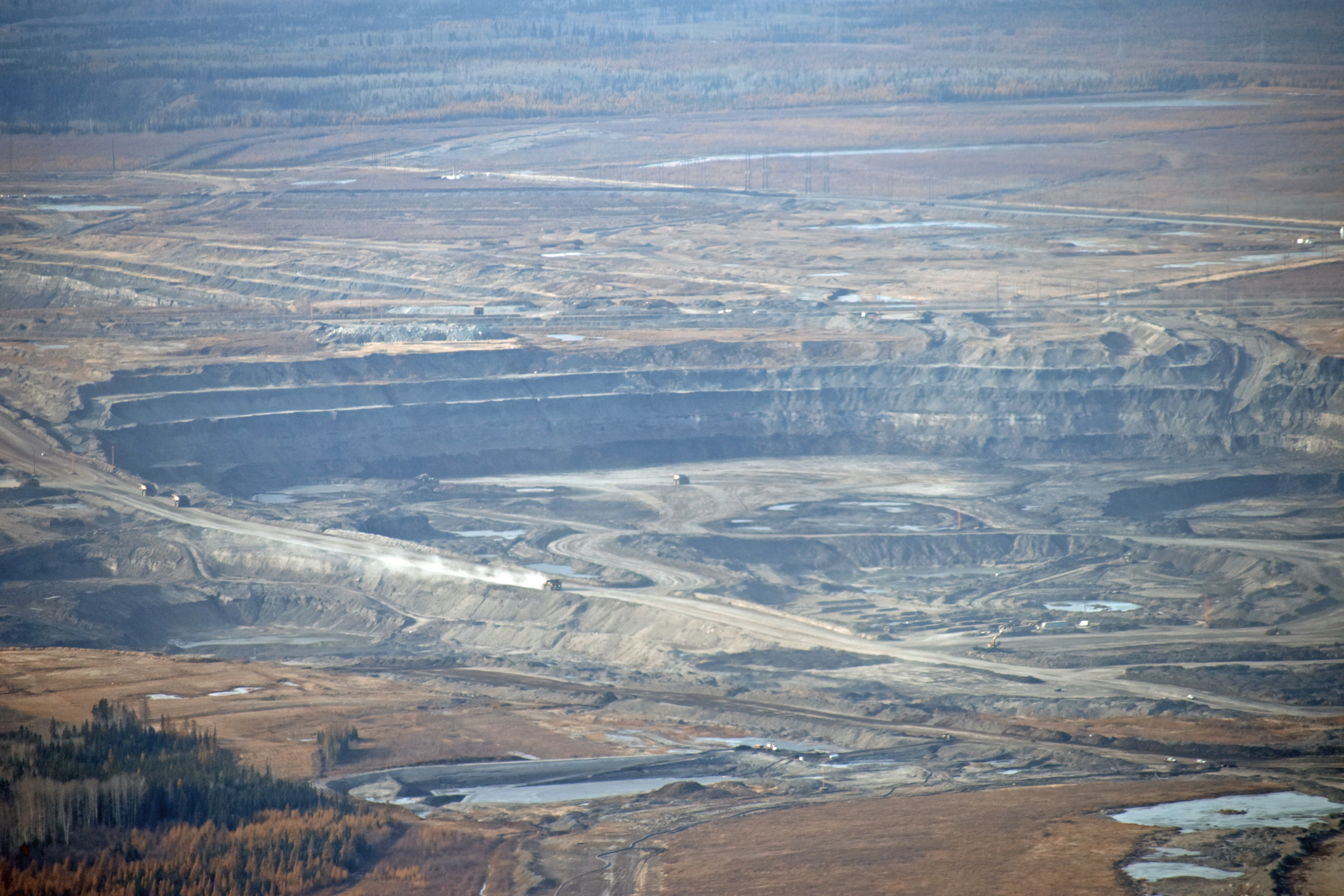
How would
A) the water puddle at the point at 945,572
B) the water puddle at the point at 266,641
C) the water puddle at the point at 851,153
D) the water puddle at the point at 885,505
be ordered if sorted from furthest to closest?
the water puddle at the point at 851,153 → the water puddle at the point at 885,505 → the water puddle at the point at 945,572 → the water puddle at the point at 266,641

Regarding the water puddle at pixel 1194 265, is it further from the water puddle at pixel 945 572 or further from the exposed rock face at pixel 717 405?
the water puddle at pixel 945 572

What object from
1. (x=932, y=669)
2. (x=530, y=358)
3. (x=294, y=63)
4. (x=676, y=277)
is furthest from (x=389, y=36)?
(x=932, y=669)

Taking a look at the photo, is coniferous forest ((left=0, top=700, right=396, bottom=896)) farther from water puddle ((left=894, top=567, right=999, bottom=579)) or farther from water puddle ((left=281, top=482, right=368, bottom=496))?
water puddle ((left=281, top=482, right=368, bottom=496))

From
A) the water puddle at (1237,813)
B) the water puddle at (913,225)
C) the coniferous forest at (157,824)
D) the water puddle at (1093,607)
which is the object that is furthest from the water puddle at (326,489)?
the water puddle at (913,225)

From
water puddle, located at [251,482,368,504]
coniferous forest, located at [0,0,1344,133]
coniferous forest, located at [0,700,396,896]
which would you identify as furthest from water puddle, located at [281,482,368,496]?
coniferous forest, located at [0,0,1344,133]

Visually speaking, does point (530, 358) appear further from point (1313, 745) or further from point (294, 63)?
point (294, 63)

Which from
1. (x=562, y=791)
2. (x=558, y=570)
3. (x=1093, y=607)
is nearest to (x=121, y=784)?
(x=562, y=791)
